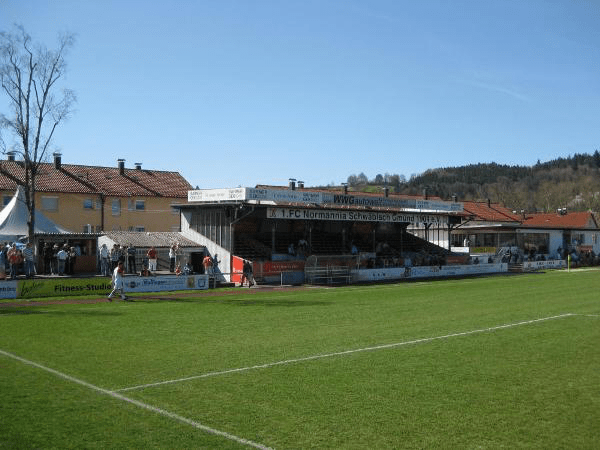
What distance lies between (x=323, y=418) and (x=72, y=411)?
3415 millimetres

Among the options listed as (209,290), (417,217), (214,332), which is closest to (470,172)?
(417,217)

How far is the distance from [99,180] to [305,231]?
22611 millimetres

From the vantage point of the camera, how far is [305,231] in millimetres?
42969

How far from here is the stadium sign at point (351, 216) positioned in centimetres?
3612

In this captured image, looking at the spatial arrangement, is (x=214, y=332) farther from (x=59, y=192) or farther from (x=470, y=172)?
(x=470, y=172)

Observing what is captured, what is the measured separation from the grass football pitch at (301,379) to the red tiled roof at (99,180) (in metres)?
34.2

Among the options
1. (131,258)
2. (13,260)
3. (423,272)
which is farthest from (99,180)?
(423,272)

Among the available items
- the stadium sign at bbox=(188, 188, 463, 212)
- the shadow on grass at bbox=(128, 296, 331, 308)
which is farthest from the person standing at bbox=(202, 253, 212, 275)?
the shadow on grass at bbox=(128, 296, 331, 308)

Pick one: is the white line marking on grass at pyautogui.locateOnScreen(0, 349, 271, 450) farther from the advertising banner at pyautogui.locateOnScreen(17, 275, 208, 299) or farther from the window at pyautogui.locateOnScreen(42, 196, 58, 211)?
the window at pyautogui.locateOnScreen(42, 196, 58, 211)

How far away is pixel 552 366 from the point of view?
11.3 metres

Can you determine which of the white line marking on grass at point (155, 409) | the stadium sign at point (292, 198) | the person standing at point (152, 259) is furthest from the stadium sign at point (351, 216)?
the white line marking on grass at point (155, 409)

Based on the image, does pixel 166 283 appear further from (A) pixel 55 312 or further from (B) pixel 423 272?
(B) pixel 423 272

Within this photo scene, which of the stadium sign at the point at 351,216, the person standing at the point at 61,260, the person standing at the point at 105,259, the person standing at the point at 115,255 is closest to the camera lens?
the person standing at the point at 61,260

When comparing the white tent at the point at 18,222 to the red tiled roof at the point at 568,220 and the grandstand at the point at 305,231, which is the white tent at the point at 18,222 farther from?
the red tiled roof at the point at 568,220
